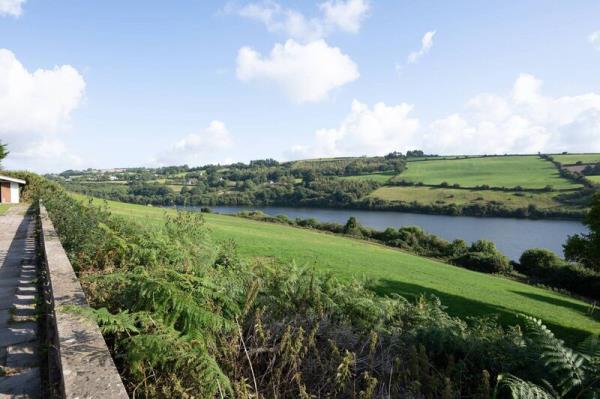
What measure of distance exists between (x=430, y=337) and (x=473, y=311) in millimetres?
12565

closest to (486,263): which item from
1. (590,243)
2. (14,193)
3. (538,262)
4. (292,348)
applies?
(538,262)

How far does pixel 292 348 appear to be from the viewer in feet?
9.00

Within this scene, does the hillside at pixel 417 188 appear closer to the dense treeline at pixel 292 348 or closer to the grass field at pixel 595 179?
the grass field at pixel 595 179

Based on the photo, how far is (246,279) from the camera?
16.8 feet

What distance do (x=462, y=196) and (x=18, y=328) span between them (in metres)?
101

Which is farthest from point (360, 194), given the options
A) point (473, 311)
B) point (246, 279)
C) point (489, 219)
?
point (246, 279)

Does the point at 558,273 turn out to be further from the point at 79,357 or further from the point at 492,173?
the point at 492,173

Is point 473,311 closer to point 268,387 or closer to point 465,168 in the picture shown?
point 268,387

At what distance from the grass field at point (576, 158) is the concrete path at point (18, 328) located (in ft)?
429

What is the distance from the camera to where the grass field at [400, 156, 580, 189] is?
96500 millimetres

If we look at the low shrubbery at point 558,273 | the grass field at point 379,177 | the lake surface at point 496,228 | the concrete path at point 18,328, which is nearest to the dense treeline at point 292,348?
the concrete path at point 18,328

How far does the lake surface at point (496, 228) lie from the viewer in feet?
205

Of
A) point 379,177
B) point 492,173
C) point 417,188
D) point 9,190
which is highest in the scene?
point 492,173

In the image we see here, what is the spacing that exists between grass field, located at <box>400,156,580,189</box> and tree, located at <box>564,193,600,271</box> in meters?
84.2
